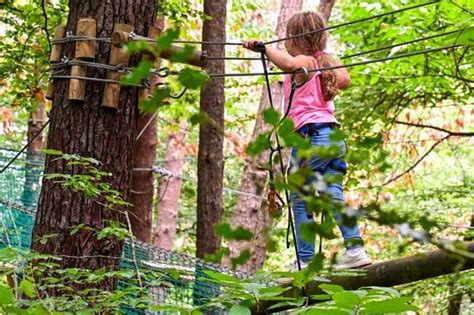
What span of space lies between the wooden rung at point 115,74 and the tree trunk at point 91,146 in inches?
1.0

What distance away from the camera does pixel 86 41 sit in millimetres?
2572

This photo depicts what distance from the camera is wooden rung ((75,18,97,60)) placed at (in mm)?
2574

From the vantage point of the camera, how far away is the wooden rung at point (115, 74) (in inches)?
101

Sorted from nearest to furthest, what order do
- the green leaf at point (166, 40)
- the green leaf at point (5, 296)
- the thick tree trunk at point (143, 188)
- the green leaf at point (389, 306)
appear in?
1. the green leaf at point (166, 40)
2. the green leaf at point (389, 306)
3. the green leaf at point (5, 296)
4. the thick tree trunk at point (143, 188)

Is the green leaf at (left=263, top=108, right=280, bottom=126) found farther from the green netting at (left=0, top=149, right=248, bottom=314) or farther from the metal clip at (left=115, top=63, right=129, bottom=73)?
the metal clip at (left=115, top=63, right=129, bottom=73)

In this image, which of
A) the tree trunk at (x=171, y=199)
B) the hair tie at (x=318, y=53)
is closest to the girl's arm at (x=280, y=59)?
the hair tie at (x=318, y=53)

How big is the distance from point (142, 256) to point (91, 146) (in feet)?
2.04

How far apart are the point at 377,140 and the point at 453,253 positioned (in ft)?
0.78

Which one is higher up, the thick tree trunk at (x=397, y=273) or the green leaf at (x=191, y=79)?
the green leaf at (x=191, y=79)

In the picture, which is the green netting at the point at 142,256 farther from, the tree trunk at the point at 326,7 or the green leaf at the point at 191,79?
the tree trunk at the point at 326,7

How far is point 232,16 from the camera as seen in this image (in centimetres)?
819

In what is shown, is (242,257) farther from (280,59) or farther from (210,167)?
(210,167)

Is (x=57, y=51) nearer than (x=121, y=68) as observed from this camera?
No

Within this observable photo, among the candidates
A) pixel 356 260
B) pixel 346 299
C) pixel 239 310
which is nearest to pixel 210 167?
pixel 356 260
